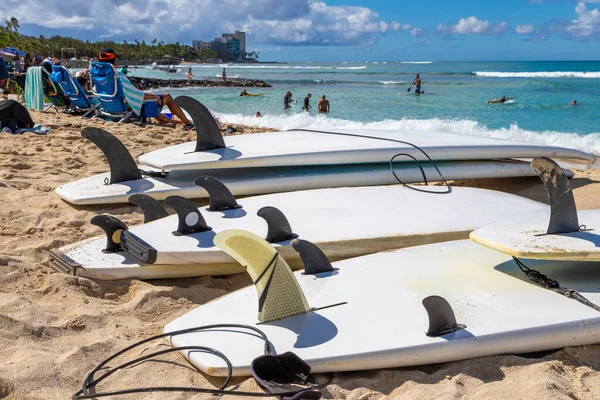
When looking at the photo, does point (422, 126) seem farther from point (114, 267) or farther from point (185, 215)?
point (114, 267)

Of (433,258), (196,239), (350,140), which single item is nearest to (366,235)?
(433,258)

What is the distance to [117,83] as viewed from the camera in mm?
10141

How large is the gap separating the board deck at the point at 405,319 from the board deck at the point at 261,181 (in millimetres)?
1816

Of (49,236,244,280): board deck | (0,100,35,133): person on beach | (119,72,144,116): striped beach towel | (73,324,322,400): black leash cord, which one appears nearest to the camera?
(73,324,322,400): black leash cord

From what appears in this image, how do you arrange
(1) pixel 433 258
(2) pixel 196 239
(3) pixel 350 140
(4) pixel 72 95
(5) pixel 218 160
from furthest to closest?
(4) pixel 72 95, (3) pixel 350 140, (5) pixel 218 160, (2) pixel 196 239, (1) pixel 433 258

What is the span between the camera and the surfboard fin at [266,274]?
7.76 ft

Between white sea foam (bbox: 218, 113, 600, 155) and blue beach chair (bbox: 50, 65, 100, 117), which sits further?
white sea foam (bbox: 218, 113, 600, 155)

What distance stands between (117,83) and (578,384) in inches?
374

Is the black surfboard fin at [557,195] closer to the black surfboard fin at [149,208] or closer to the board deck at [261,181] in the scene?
the board deck at [261,181]

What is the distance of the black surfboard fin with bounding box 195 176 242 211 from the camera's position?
3791mm

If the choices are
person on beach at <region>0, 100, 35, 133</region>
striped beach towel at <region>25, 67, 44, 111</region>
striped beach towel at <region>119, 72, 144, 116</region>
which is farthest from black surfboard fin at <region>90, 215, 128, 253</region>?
striped beach towel at <region>25, 67, 44, 111</region>

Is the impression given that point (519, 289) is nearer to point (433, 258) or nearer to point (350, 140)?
point (433, 258)

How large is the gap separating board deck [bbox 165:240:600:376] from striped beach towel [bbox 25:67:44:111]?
1041cm

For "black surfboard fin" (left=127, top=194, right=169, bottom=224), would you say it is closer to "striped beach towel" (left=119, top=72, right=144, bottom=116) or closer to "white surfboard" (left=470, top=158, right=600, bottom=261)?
"white surfboard" (left=470, top=158, right=600, bottom=261)
